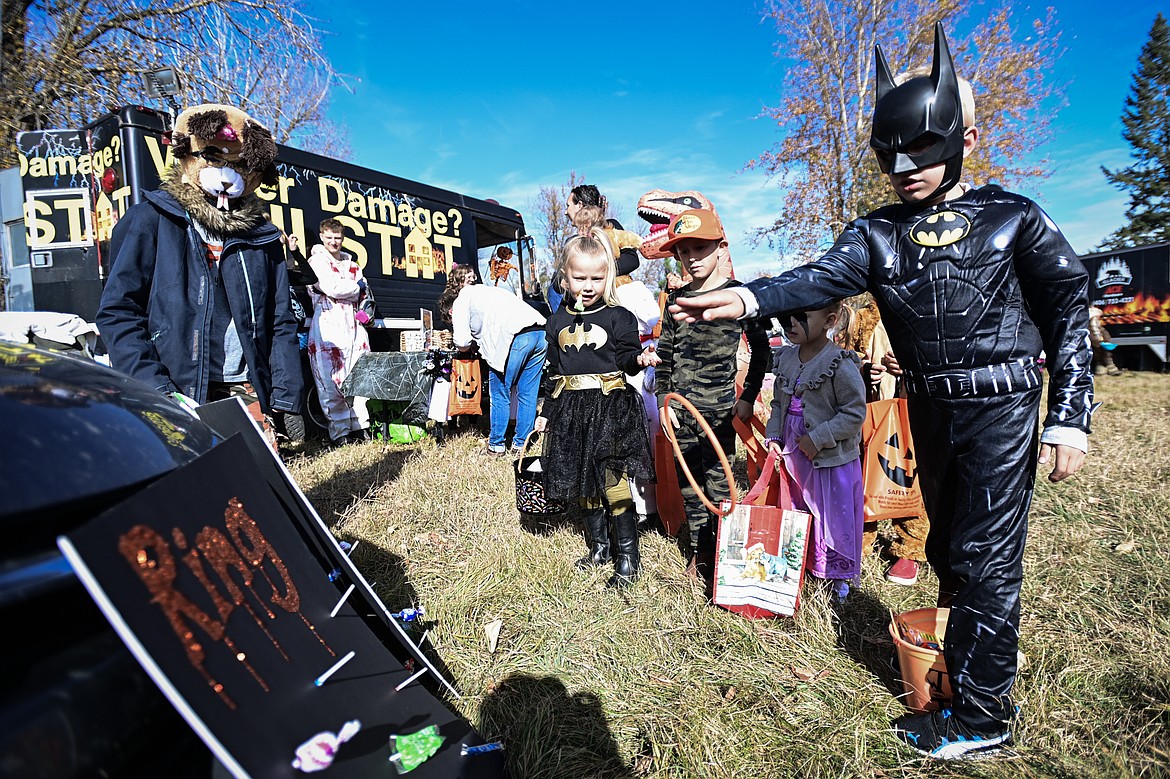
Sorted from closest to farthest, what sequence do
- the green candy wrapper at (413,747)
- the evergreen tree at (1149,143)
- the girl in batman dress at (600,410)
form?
the green candy wrapper at (413,747), the girl in batman dress at (600,410), the evergreen tree at (1149,143)

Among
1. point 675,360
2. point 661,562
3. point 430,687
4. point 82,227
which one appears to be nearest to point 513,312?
point 675,360

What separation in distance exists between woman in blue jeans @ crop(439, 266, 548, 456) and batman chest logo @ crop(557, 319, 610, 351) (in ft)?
8.65

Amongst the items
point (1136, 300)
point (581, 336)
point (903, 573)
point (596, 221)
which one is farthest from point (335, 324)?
point (1136, 300)

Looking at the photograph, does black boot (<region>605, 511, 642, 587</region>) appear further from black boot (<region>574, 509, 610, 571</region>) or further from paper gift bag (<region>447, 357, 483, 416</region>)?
paper gift bag (<region>447, 357, 483, 416</region>)

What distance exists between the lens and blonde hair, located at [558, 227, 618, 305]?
304 centimetres

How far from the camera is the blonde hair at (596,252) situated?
304 centimetres

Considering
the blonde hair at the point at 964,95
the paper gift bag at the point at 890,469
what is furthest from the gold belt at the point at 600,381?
the blonde hair at the point at 964,95

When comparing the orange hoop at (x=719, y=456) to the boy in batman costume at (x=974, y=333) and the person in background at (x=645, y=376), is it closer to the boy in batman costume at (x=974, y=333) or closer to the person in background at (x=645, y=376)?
the boy in batman costume at (x=974, y=333)

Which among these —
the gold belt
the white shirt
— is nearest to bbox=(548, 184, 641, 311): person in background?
the white shirt

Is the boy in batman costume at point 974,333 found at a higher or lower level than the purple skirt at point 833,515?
higher

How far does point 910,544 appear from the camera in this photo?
3.08 meters

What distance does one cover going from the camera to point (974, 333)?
1.72 metres

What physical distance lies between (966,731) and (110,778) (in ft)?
7.06

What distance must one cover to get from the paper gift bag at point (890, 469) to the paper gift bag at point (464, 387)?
4.02 meters
